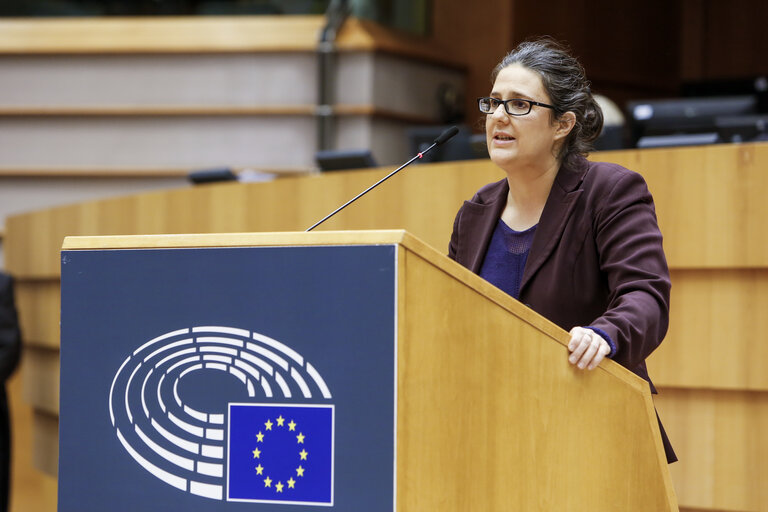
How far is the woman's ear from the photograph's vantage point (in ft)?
5.54

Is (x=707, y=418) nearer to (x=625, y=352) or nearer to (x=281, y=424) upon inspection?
(x=625, y=352)

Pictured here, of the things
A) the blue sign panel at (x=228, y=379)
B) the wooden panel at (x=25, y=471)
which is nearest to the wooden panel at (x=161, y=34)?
the wooden panel at (x=25, y=471)

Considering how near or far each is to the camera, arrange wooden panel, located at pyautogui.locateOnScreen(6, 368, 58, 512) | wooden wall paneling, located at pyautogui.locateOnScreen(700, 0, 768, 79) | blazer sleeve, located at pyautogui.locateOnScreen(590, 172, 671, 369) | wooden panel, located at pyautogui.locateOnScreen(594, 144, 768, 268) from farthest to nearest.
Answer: wooden wall paneling, located at pyautogui.locateOnScreen(700, 0, 768, 79) → wooden panel, located at pyautogui.locateOnScreen(6, 368, 58, 512) → wooden panel, located at pyautogui.locateOnScreen(594, 144, 768, 268) → blazer sleeve, located at pyautogui.locateOnScreen(590, 172, 671, 369)

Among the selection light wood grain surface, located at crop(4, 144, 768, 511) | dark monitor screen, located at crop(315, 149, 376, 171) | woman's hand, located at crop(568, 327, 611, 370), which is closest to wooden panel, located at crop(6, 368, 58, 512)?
dark monitor screen, located at crop(315, 149, 376, 171)

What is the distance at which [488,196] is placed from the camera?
181 cm

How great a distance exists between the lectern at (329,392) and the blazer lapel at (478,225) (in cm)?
40

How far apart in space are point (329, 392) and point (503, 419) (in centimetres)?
22

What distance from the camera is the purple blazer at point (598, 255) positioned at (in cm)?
152

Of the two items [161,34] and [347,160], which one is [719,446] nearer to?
[347,160]

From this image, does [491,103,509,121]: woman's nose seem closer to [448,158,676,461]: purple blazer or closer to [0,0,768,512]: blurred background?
[448,158,676,461]: purple blazer

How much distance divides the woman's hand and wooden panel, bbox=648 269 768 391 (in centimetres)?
120

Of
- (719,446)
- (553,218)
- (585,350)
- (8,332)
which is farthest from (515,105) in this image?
(8,332)

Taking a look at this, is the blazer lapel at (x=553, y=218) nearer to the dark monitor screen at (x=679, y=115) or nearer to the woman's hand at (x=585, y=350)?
the woman's hand at (x=585, y=350)

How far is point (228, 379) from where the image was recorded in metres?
1.36
